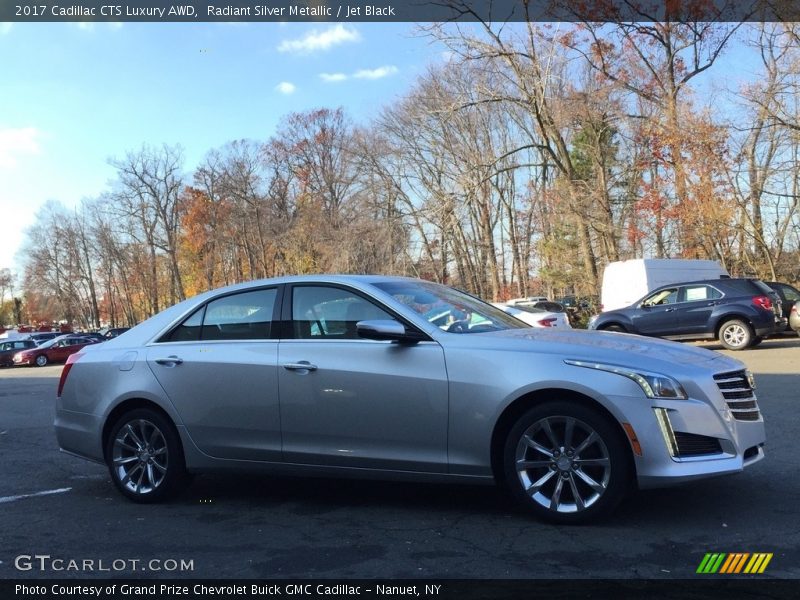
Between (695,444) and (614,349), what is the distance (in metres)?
0.70

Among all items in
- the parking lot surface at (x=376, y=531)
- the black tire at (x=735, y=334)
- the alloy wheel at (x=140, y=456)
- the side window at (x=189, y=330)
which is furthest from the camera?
the black tire at (x=735, y=334)

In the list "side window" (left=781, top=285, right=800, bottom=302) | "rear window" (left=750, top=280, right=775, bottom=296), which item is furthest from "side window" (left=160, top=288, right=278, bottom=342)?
"side window" (left=781, top=285, right=800, bottom=302)

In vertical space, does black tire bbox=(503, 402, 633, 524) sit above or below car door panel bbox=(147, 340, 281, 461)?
below

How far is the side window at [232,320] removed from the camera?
5207mm

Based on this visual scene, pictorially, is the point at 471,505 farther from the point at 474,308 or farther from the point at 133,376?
the point at 133,376

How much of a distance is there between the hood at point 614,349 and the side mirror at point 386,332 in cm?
44

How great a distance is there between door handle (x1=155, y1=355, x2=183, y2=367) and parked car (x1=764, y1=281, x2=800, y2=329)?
58.7 ft

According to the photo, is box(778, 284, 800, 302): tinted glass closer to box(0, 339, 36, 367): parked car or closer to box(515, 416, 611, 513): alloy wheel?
box(515, 416, 611, 513): alloy wheel

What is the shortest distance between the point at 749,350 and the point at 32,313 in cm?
11194

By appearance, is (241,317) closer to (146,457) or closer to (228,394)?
(228,394)

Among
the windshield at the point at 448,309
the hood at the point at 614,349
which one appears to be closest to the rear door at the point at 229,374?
the windshield at the point at 448,309

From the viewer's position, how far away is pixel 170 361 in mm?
5316

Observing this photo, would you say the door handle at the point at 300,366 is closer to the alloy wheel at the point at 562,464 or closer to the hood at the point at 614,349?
the hood at the point at 614,349

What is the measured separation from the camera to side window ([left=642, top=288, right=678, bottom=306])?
691 inches
